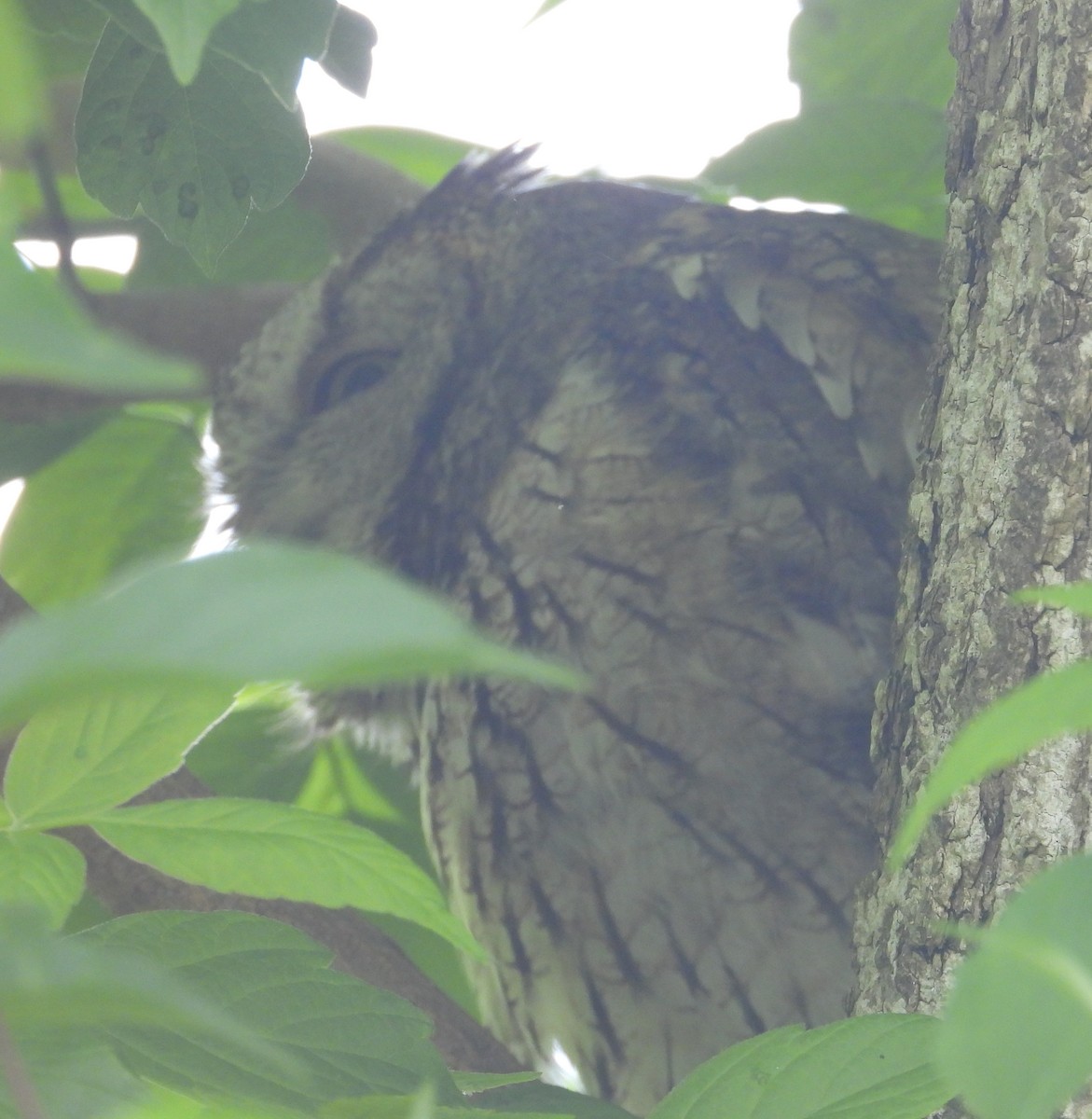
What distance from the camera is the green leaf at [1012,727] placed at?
0.34 m

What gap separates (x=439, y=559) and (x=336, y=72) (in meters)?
0.70

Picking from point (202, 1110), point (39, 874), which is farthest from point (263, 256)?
point (202, 1110)

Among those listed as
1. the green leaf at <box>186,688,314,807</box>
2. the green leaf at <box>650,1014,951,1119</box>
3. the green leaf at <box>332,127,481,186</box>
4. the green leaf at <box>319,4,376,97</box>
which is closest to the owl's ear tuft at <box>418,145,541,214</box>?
the green leaf at <box>332,127,481,186</box>

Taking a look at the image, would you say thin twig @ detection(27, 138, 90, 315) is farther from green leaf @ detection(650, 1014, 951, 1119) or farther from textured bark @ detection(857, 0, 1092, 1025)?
green leaf @ detection(650, 1014, 951, 1119)

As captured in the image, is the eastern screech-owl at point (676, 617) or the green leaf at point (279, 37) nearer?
the green leaf at point (279, 37)

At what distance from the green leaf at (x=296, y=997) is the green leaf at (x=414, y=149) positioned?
58.8 inches

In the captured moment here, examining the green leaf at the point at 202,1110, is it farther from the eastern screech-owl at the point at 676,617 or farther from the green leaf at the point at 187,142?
the eastern screech-owl at the point at 676,617

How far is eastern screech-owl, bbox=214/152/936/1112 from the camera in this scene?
1.27 metres

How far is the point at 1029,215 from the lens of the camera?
76cm

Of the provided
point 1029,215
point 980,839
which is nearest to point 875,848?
point 980,839

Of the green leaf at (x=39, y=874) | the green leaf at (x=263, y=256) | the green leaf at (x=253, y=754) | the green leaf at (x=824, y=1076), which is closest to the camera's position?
the green leaf at (x=824, y=1076)

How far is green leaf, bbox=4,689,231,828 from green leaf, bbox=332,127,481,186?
147 cm

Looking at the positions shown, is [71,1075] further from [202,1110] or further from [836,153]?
[836,153]

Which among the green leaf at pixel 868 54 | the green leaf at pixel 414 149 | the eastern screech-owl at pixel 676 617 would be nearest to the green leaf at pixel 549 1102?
the eastern screech-owl at pixel 676 617
